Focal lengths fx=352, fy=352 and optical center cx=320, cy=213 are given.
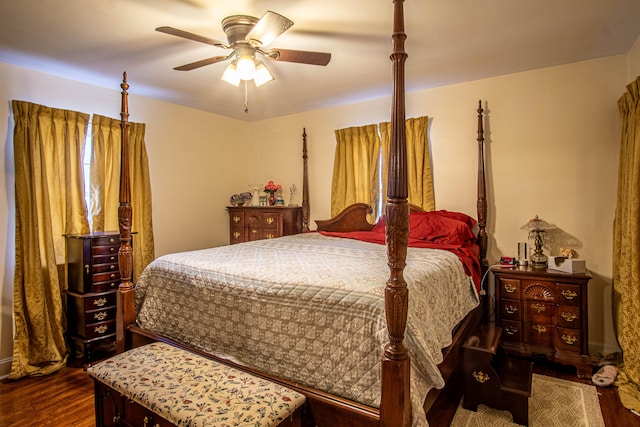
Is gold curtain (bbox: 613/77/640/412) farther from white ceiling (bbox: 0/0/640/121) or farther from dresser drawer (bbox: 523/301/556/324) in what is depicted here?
white ceiling (bbox: 0/0/640/121)

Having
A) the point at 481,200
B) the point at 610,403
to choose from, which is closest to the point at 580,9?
the point at 481,200

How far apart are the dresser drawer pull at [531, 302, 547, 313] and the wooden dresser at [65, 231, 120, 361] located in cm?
358

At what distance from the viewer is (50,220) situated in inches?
119

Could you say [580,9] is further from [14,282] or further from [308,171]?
[14,282]

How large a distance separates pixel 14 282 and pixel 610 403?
4415mm

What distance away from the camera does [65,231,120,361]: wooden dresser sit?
2975mm

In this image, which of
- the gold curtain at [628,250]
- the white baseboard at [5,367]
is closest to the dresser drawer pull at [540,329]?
the gold curtain at [628,250]

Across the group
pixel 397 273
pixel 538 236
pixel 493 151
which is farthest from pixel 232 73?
pixel 538 236

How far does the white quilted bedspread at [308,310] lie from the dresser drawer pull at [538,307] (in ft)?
2.20

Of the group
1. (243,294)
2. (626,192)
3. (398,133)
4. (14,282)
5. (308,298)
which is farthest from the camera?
(14,282)

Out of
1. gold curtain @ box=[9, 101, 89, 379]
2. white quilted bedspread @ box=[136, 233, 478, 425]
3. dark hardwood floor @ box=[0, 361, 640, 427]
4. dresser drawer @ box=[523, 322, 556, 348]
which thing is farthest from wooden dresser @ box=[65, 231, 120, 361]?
dresser drawer @ box=[523, 322, 556, 348]

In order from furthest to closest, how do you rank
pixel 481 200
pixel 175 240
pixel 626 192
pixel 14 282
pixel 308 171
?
pixel 308 171
pixel 175 240
pixel 481 200
pixel 14 282
pixel 626 192

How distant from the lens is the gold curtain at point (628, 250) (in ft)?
7.58

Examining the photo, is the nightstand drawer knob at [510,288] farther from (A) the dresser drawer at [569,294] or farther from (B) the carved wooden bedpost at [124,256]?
(B) the carved wooden bedpost at [124,256]
